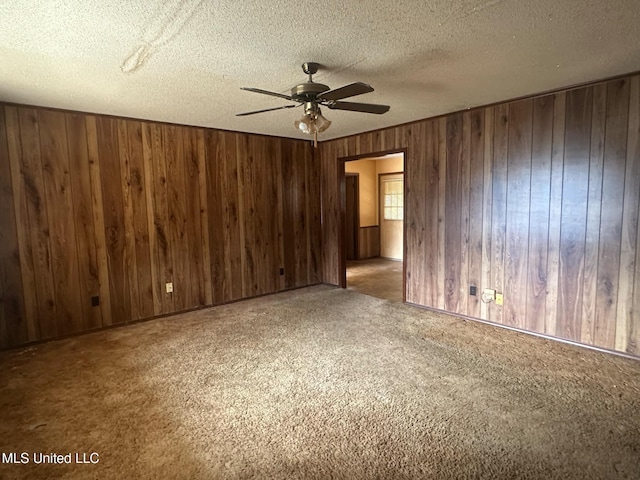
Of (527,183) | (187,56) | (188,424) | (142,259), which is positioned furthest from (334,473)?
(142,259)

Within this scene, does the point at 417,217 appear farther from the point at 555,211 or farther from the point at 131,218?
the point at 131,218

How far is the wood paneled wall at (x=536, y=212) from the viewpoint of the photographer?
9.39 ft

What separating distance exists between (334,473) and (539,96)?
3426 mm

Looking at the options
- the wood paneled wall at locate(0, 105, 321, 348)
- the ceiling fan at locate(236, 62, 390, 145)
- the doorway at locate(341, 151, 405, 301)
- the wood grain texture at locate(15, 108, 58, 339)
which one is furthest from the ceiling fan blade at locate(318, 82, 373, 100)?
the doorway at locate(341, 151, 405, 301)

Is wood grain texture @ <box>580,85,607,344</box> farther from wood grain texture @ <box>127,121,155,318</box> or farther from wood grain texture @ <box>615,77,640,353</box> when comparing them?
wood grain texture @ <box>127,121,155,318</box>

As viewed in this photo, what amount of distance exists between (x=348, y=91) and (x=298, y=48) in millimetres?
403

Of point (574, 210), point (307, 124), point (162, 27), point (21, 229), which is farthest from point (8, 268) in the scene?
point (574, 210)

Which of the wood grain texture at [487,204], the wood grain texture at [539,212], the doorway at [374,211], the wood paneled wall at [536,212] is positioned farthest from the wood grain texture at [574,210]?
the doorway at [374,211]

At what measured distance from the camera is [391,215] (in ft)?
26.0

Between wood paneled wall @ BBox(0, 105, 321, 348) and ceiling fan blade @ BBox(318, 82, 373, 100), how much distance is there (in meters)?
2.51

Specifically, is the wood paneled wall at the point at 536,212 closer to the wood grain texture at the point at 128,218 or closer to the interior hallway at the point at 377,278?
the interior hallway at the point at 377,278

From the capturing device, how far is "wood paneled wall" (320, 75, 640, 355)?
2863 mm

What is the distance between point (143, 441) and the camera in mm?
1961

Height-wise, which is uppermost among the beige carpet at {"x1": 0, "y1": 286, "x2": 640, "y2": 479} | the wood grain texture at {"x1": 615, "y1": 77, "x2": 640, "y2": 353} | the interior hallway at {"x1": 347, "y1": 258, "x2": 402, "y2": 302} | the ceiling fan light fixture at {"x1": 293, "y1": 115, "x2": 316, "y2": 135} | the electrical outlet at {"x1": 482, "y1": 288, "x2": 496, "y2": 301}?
the ceiling fan light fixture at {"x1": 293, "y1": 115, "x2": 316, "y2": 135}
